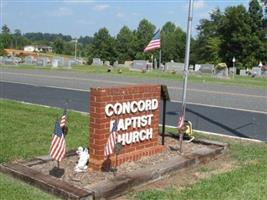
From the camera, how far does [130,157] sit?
7.14 metres

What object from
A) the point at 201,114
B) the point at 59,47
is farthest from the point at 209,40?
the point at 59,47

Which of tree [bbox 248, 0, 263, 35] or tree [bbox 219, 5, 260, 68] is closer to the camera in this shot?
tree [bbox 219, 5, 260, 68]

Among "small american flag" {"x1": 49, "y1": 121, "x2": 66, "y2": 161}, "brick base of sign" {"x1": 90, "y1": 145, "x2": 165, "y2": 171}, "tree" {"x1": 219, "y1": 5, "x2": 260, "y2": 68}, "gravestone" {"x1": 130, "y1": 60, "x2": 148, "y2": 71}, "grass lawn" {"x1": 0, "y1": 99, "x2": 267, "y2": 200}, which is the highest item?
"tree" {"x1": 219, "y1": 5, "x2": 260, "y2": 68}

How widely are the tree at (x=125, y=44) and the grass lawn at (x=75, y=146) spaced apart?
293 ft

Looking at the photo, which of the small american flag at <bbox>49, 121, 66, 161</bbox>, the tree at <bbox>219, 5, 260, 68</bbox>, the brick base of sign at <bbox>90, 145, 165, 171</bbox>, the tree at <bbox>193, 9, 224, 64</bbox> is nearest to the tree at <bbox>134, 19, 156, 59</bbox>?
the tree at <bbox>193, 9, 224, 64</bbox>

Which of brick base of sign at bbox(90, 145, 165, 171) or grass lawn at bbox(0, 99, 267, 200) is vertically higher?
brick base of sign at bbox(90, 145, 165, 171)

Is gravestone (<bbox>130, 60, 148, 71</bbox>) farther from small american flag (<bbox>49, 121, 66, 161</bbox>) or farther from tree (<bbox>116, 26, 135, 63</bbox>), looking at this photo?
tree (<bbox>116, 26, 135, 63</bbox>)

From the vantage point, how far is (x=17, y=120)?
10820 millimetres

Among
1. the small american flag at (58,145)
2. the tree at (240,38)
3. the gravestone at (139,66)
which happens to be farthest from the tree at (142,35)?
the small american flag at (58,145)

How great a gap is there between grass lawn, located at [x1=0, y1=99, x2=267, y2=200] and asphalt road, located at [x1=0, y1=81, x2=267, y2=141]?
142 cm

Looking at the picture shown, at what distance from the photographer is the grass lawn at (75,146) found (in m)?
5.87

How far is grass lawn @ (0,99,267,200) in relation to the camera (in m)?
5.87

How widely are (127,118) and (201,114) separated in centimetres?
667

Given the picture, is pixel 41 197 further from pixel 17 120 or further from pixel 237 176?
pixel 17 120
